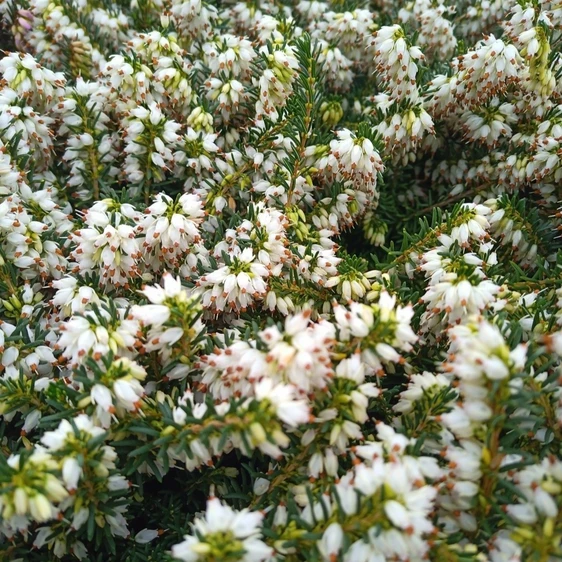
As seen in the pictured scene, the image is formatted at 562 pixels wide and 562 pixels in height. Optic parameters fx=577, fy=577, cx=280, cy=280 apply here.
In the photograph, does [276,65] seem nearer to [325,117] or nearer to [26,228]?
[325,117]

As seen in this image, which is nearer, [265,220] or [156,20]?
[265,220]

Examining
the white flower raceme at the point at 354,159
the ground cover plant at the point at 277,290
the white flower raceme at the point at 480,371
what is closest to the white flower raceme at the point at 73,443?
the ground cover plant at the point at 277,290

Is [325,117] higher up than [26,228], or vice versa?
[325,117]

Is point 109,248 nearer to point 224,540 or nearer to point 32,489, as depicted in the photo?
point 32,489

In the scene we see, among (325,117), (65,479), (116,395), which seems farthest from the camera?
(325,117)

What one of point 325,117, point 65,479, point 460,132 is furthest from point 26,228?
point 460,132

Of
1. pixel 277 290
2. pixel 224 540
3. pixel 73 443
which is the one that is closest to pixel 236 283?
pixel 277 290

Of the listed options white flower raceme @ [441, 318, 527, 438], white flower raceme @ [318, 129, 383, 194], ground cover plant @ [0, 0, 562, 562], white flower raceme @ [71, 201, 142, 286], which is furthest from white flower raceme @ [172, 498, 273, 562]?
white flower raceme @ [318, 129, 383, 194]

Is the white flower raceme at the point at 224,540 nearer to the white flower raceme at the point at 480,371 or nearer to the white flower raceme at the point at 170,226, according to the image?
the white flower raceme at the point at 480,371
